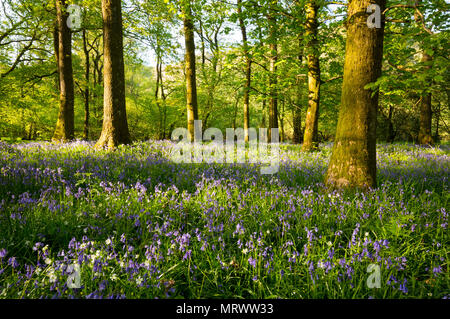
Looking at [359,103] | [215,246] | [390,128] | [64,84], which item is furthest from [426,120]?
[64,84]

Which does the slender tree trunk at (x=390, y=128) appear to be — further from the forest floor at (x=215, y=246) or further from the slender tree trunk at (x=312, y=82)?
the forest floor at (x=215, y=246)

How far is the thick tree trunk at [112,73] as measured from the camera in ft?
25.4

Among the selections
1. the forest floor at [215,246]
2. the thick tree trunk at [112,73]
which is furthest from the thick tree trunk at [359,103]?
the thick tree trunk at [112,73]

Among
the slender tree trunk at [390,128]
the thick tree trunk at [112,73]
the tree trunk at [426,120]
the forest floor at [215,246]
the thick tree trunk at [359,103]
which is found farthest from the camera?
the slender tree trunk at [390,128]

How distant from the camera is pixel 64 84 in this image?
10.8 m

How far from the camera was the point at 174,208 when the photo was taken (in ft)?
10.3

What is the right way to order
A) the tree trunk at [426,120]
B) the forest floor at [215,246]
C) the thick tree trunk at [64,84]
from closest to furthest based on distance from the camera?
the forest floor at [215,246] < the thick tree trunk at [64,84] < the tree trunk at [426,120]

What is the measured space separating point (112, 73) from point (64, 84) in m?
4.83

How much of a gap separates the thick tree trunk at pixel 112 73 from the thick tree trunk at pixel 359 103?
6.80 m

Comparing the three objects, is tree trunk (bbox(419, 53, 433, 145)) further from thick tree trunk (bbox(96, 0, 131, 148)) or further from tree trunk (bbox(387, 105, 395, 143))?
thick tree trunk (bbox(96, 0, 131, 148))

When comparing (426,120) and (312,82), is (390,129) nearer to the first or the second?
(426,120)

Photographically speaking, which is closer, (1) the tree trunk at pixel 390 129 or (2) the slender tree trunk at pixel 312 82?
(2) the slender tree trunk at pixel 312 82

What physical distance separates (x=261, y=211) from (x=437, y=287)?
5.83ft

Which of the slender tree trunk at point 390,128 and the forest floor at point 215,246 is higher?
the slender tree trunk at point 390,128
